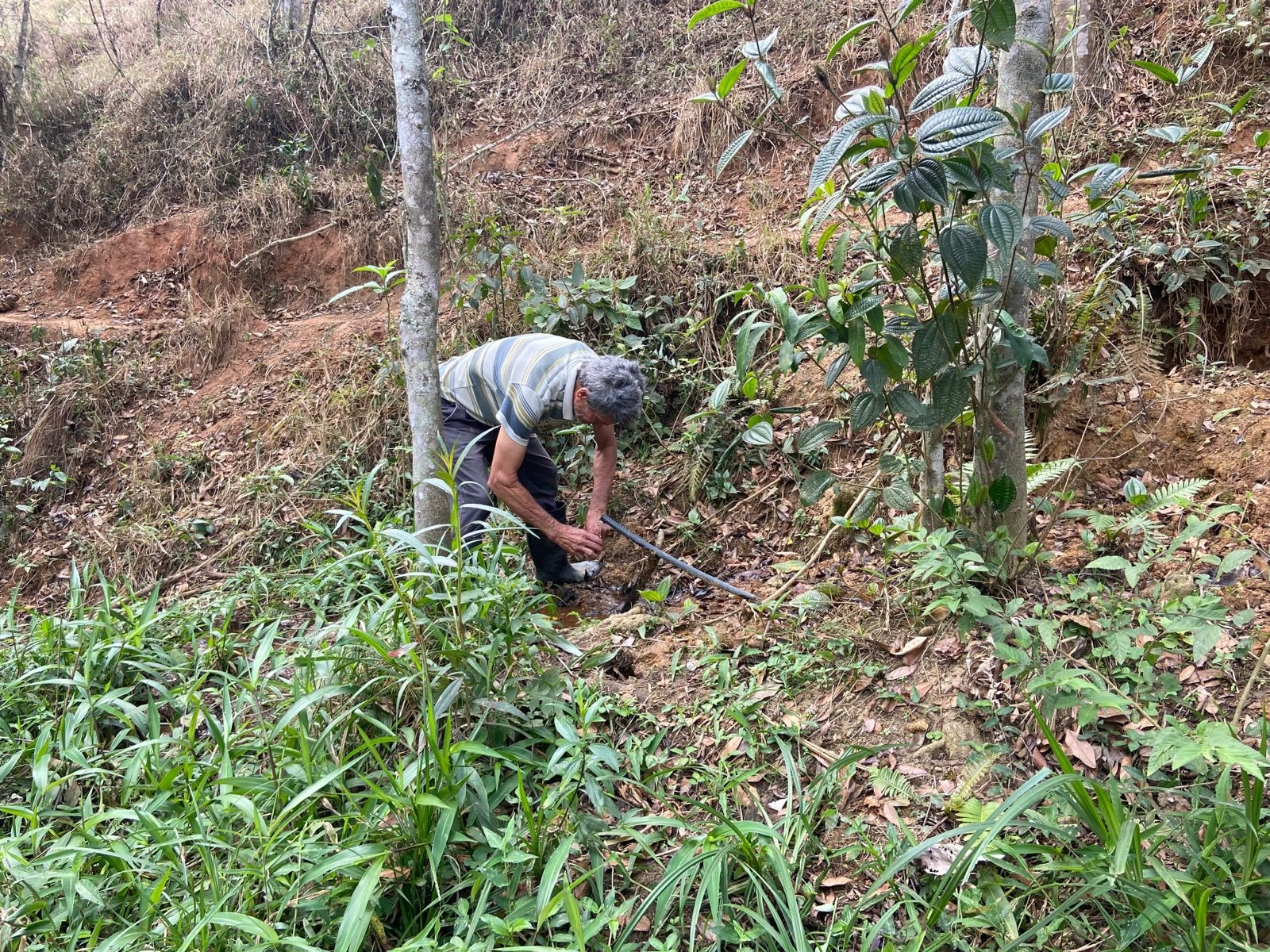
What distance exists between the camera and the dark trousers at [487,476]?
12.4ft

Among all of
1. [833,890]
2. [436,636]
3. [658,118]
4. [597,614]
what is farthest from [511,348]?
[658,118]

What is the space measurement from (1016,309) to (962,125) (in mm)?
683

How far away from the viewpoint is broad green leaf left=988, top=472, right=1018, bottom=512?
2242 mm

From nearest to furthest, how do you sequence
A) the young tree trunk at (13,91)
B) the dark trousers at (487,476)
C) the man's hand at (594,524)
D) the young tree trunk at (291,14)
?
the man's hand at (594,524), the dark trousers at (487,476), the young tree trunk at (291,14), the young tree trunk at (13,91)

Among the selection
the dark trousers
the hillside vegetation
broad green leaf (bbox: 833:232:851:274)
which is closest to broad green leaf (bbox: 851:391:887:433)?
the hillside vegetation

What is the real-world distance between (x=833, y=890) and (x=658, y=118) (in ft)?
21.2

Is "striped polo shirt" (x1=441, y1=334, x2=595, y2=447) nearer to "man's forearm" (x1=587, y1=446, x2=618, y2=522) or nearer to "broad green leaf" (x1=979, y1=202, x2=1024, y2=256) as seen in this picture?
"man's forearm" (x1=587, y1=446, x2=618, y2=522)

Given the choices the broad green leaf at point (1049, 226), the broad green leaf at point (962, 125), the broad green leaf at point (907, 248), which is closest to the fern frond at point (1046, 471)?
the broad green leaf at point (1049, 226)

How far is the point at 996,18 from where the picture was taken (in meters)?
1.85

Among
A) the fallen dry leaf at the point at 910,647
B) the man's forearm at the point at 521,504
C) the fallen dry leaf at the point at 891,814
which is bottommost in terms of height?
the fallen dry leaf at the point at 891,814

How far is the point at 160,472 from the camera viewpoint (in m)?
5.37

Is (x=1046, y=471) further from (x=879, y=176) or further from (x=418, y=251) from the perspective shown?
(x=418, y=251)

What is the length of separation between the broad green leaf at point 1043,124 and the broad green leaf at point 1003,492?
93 cm

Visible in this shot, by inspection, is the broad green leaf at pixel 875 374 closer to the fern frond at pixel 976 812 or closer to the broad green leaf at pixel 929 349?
the broad green leaf at pixel 929 349
